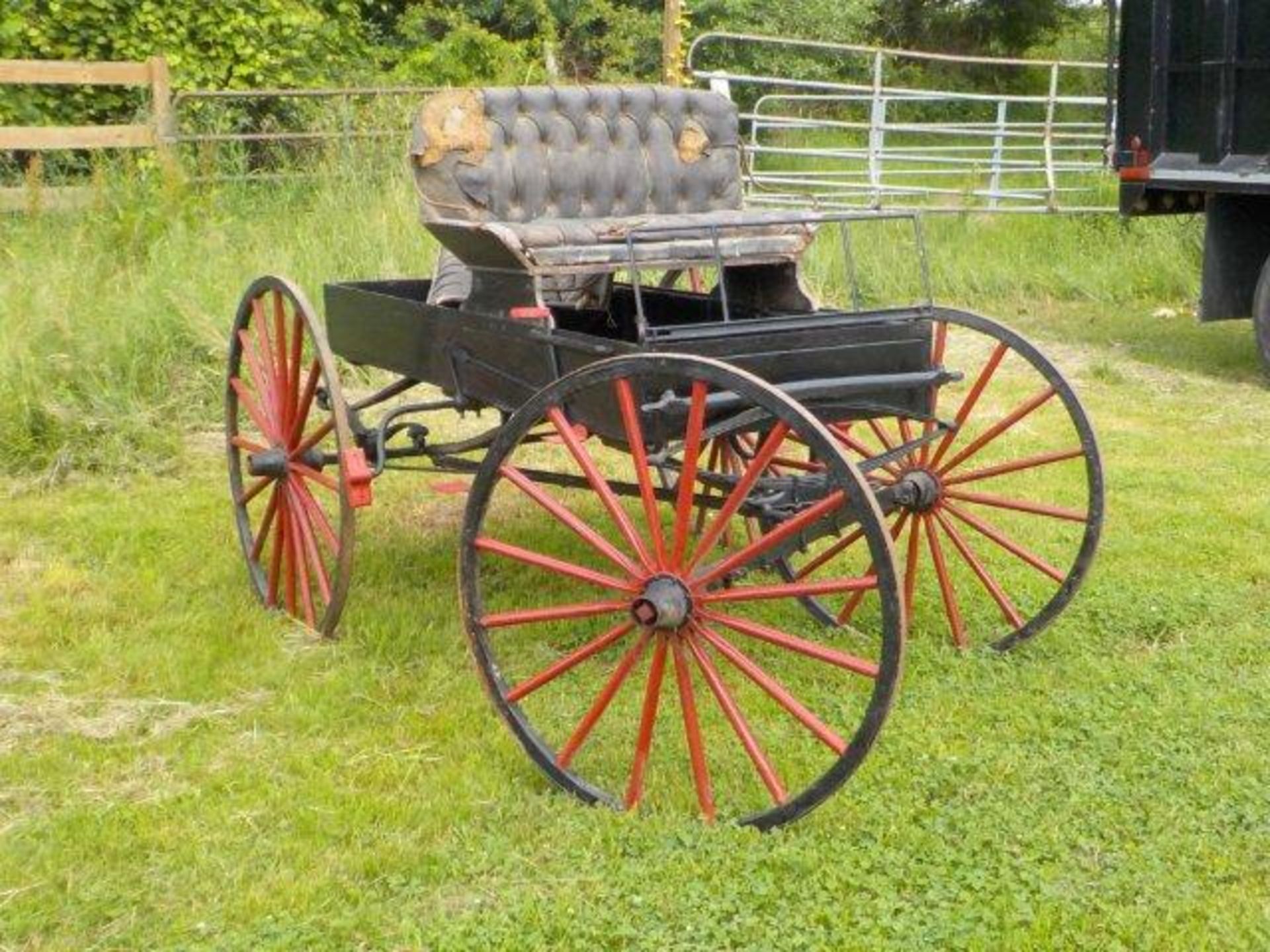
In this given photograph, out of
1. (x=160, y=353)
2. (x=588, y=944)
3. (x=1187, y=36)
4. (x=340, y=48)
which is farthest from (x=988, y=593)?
(x=340, y=48)

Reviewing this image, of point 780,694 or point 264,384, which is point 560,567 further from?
point 264,384

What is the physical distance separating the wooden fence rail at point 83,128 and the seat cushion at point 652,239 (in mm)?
5985

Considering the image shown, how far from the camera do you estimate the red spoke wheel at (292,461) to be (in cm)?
451

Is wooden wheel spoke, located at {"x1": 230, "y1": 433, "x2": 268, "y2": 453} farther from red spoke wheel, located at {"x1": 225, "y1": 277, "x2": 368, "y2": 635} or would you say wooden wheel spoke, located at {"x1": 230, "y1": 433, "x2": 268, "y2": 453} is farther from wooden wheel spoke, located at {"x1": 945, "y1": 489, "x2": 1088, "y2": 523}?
wooden wheel spoke, located at {"x1": 945, "y1": 489, "x2": 1088, "y2": 523}

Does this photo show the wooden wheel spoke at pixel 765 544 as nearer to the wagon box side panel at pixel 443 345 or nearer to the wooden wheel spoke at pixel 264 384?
the wagon box side panel at pixel 443 345

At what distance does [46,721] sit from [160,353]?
11.5ft

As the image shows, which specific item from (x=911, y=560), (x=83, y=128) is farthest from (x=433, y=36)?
(x=911, y=560)

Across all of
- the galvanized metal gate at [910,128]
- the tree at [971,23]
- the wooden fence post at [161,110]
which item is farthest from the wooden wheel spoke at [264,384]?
the tree at [971,23]

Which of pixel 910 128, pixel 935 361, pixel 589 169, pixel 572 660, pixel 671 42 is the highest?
pixel 671 42

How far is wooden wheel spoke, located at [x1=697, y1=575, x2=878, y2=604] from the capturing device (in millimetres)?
3238

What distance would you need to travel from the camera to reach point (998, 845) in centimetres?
344

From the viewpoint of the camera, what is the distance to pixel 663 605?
11.3 ft

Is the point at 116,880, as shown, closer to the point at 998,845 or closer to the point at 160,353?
the point at 998,845

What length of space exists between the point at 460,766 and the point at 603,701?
0.51 metres
